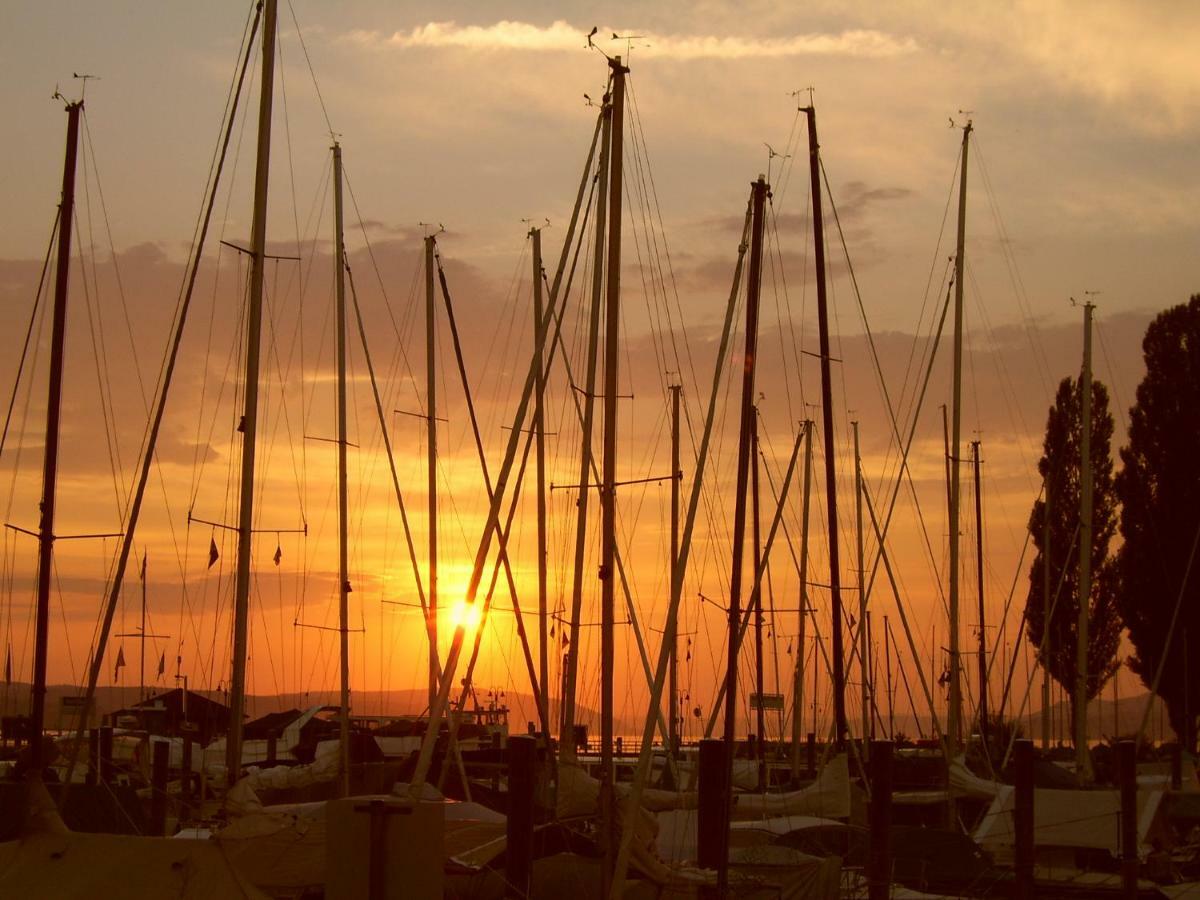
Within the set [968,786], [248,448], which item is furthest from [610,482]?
[968,786]

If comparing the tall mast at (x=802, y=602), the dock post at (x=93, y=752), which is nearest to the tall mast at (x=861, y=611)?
the tall mast at (x=802, y=602)

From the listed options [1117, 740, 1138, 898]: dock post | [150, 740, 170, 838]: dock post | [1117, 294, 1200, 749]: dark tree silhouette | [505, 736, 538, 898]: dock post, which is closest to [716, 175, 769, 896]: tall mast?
[505, 736, 538, 898]: dock post

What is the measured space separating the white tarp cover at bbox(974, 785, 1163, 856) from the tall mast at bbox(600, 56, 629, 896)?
31.7ft

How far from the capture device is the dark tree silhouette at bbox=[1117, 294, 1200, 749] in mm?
48312

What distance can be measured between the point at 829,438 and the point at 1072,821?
28.5 feet

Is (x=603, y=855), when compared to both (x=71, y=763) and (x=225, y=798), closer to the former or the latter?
(x=225, y=798)

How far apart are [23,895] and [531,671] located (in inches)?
628

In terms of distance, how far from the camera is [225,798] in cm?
2044

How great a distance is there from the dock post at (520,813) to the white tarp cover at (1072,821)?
11084 mm

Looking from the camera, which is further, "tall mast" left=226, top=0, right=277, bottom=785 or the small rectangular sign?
the small rectangular sign

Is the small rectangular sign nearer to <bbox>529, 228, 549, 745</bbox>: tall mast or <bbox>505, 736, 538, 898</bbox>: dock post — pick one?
<bbox>529, 228, 549, 745</bbox>: tall mast

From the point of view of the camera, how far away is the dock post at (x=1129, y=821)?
79.5 ft

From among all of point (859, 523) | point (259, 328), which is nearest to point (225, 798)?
point (259, 328)

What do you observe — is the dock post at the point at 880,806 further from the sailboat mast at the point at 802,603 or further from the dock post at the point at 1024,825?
the sailboat mast at the point at 802,603
